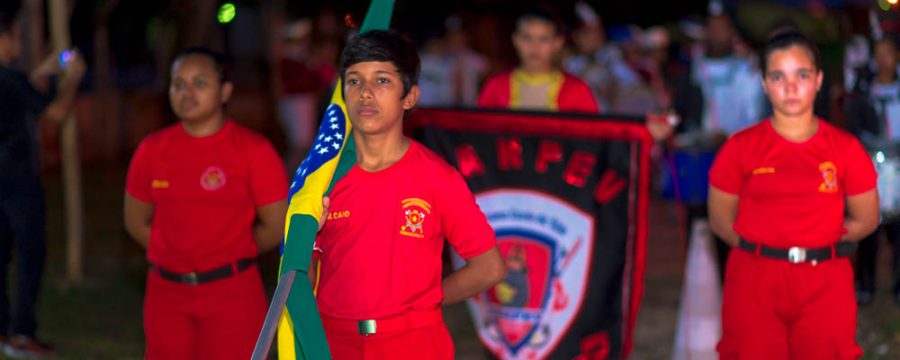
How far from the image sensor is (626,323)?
6285mm

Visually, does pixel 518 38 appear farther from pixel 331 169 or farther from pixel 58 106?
pixel 331 169

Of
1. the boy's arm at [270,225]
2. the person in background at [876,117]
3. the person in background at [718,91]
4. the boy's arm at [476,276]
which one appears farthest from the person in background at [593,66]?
the boy's arm at [476,276]

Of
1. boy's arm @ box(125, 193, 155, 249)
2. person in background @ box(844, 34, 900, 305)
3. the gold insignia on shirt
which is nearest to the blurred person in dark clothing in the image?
boy's arm @ box(125, 193, 155, 249)

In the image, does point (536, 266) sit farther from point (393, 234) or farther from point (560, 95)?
point (393, 234)

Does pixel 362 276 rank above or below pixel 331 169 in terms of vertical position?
below

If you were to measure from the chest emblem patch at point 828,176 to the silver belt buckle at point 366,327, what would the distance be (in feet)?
6.26

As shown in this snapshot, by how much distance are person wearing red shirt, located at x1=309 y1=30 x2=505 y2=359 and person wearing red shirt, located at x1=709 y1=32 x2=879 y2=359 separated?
1405 millimetres

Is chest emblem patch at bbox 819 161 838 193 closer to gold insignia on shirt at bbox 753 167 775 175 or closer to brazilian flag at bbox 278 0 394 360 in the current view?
gold insignia on shirt at bbox 753 167 775 175

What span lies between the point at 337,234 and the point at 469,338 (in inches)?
166

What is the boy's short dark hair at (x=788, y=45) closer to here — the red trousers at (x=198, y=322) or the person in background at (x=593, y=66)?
the red trousers at (x=198, y=322)

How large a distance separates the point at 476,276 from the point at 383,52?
0.71 m

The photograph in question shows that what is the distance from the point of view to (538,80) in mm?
7141

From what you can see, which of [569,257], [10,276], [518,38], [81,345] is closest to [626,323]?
[569,257]

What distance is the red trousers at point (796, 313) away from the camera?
4.96 metres
